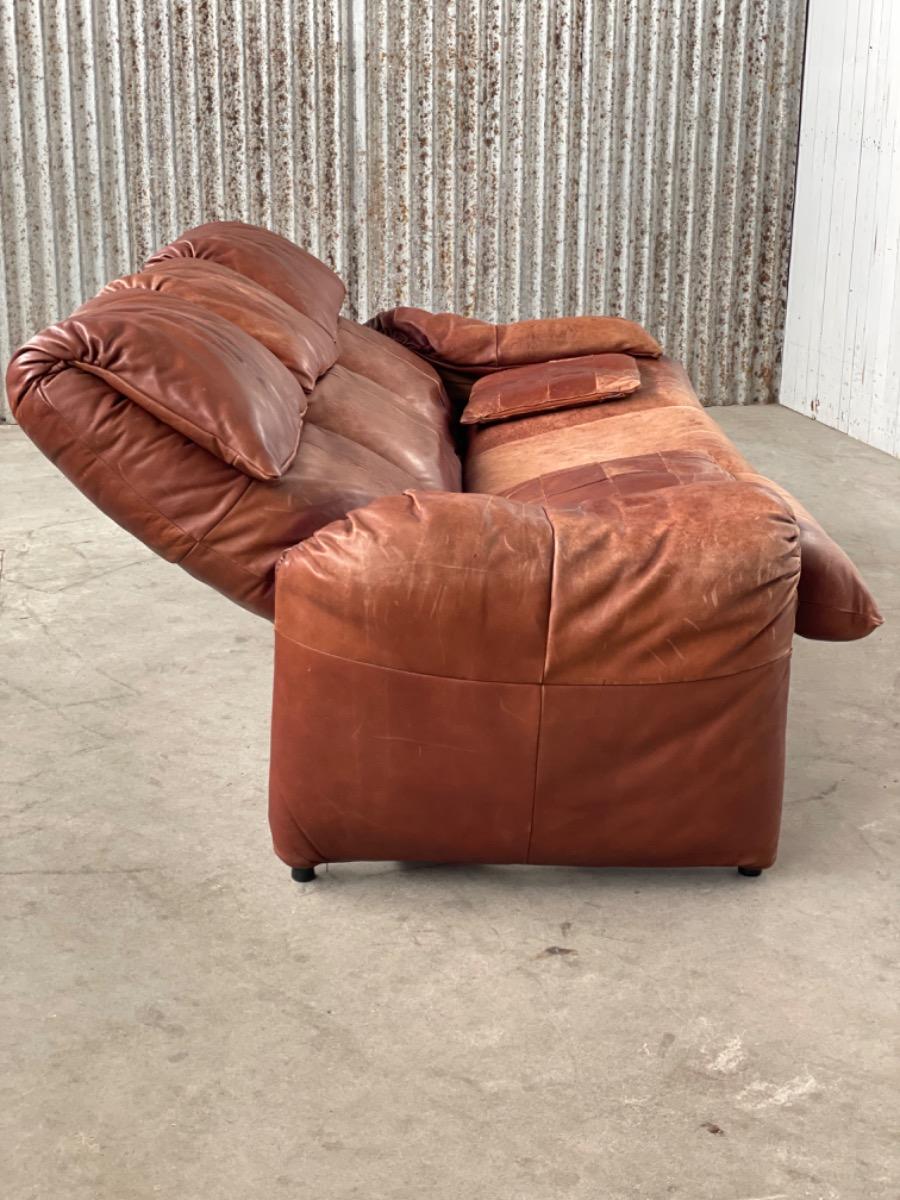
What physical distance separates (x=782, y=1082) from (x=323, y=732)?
764 mm

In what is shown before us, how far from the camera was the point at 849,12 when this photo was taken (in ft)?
16.7

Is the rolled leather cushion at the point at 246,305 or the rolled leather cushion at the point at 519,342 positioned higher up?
the rolled leather cushion at the point at 246,305

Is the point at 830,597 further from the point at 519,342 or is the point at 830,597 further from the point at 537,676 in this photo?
the point at 519,342

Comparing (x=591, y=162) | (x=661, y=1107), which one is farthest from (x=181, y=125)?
(x=661, y=1107)

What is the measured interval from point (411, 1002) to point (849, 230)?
13.7ft

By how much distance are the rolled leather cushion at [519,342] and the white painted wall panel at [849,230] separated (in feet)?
5.44

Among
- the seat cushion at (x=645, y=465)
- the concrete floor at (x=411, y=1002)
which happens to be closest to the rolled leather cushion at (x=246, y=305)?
the seat cushion at (x=645, y=465)

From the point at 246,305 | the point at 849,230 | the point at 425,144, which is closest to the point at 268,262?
the point at 246,305

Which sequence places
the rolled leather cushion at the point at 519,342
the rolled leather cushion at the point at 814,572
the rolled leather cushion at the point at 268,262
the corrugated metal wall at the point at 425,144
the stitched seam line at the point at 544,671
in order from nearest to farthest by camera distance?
the stitched seam line at the point at 544,671
the rolled leather cushion at the point at 814,572
the rolled leather cushion at the point at 268,262
the rolled leather cushion at the point at 519,342
the corrugated metal wall at the point at 425,144

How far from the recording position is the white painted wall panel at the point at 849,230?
4.90 m

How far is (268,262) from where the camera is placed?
3.01 meters

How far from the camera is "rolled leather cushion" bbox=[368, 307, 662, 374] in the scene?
3.64 metres

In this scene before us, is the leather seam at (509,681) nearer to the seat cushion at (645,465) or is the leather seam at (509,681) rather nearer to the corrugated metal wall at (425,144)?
the seat cushion at (645,465)

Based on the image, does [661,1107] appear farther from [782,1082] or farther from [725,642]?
[725,642]
